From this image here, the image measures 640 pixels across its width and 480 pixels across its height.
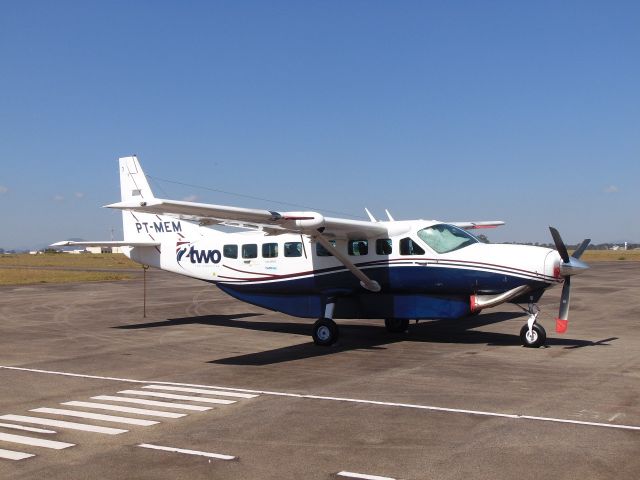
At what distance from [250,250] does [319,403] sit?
9818 millimetres

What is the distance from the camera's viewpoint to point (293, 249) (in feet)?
60.8

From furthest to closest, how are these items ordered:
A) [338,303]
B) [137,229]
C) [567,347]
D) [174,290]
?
[174,290]
[137,229]
[338,303]
[567,347]

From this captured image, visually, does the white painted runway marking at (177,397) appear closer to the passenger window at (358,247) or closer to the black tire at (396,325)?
the passenger window at (358,247)

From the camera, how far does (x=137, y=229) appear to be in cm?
2255

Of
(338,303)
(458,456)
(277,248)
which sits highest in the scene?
(277,248)

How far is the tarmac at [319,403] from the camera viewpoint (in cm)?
727

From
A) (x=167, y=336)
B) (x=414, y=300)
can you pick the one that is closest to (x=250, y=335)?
(x=167, y=336)

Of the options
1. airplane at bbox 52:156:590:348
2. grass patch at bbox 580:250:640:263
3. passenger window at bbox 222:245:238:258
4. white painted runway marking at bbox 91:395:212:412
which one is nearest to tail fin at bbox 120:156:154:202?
airplane at bbox 52:156:590:348

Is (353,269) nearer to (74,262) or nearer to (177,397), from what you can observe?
(177,397)

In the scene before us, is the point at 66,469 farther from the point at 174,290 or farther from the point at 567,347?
the point at 174,290

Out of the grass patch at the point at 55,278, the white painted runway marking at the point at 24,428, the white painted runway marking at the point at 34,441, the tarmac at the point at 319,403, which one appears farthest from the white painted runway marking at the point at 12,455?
the grass patch at the point at 55,278

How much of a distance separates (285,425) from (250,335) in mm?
10418

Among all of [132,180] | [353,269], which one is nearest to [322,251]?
[353,269]

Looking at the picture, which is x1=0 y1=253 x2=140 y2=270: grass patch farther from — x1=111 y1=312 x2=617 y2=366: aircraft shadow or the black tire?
the black tire
